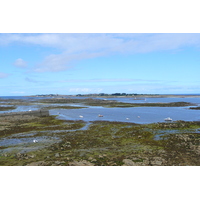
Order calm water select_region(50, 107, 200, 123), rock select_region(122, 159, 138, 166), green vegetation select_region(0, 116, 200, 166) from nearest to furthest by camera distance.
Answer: rock select_region(122, 159, 138, 166) < green vegetation select_region(0, 116, 200, 166) < calm water select_region(50, 107, 200, 123)

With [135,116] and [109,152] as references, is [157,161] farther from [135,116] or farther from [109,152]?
[135,116]

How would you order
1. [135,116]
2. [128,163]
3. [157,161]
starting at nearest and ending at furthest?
[128,163]
[157,161]
[135,116]

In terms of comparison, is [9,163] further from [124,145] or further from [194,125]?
[194,125]

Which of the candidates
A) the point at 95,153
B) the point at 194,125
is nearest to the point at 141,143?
the point at 95,153

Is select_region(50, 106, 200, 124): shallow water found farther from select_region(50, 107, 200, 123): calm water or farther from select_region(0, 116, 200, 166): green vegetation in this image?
select_region(0, 116, 200, 166): green vegetation

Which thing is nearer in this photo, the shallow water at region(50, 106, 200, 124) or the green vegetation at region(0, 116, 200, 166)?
the green vegetation at region(0, 116, 200, 166)

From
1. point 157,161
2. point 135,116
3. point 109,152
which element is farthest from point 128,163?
point 135,116

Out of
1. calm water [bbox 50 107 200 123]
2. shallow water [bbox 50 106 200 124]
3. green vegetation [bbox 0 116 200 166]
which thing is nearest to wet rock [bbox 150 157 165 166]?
green vegetation [bbox 0 116 200 166]

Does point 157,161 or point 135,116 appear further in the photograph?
point 135,116

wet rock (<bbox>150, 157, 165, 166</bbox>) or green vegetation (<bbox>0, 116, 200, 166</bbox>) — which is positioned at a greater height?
wet rock (<bbox>150, 157, 165, 166</bbox>)

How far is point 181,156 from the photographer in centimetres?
1587

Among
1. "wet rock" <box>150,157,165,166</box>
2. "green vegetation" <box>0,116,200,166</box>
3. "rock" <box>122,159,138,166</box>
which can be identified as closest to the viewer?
"wet rock" <box>150,157,165,166</box>

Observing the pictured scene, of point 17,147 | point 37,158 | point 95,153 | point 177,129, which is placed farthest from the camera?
point 177,129

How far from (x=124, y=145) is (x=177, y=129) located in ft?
46.4
